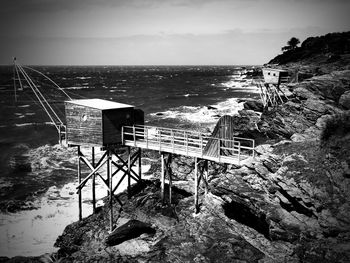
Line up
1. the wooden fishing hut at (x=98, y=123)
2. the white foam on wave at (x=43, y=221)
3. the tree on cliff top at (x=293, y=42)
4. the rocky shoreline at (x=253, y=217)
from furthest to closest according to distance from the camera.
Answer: the tree on cliff top at (x=293, y=42) < the wooden fishing hut at (x=98, y=123) < the white foam on wave at (x=43, y=221) < the rocky shoreline at (x=253, y=217)

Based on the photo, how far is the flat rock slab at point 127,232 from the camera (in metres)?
19.1

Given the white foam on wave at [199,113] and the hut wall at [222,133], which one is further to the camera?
the white foam on wave at [199,113]

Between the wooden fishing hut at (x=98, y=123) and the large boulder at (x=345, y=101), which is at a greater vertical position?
the large boulder at (x=345, y=101)

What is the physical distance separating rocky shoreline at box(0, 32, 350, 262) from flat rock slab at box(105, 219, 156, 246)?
5cm

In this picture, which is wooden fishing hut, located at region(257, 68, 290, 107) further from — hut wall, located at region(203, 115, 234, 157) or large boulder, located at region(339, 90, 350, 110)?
hut wall, located at region(203, 115, 234, 157)

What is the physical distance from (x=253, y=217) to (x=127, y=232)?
710cm

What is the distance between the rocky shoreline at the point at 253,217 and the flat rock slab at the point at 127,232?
54 millimetres

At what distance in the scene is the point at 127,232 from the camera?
62.9 ft

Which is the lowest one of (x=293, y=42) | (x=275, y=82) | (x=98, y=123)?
(x=98, y=123)

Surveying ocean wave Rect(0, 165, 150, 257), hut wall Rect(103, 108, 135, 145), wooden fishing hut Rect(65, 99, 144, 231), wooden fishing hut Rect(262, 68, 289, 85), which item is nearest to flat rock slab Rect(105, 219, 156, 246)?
wooden fishing hut Rect(65, 99, 144, 231)

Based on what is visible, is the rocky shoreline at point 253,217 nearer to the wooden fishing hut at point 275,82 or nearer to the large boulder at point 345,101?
the large boulder at point 345,101

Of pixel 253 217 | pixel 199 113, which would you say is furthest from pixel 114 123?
pixel 199 113

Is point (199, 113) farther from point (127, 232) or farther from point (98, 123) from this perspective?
point (127, 232)

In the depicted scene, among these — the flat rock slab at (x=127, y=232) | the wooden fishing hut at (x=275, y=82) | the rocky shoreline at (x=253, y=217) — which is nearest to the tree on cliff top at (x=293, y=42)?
the wooden fishing hut at (x=275, y=82)
